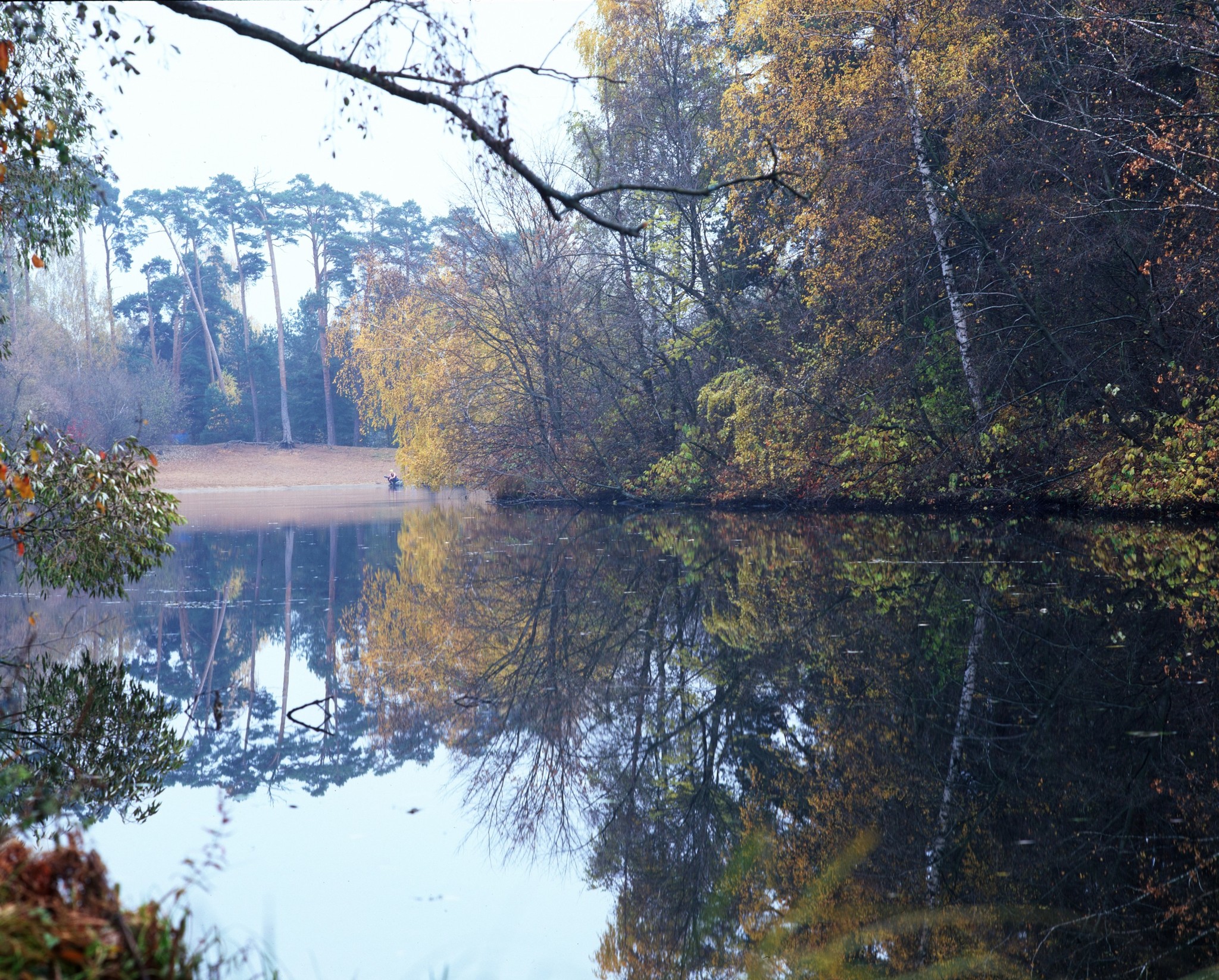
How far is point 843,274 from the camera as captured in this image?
17.0 m

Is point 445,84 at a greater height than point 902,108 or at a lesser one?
lesser

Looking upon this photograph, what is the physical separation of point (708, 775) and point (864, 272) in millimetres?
13728

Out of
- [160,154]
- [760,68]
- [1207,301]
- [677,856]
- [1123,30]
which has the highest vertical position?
[760,68]

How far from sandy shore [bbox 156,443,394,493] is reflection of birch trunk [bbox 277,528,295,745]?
112 ft

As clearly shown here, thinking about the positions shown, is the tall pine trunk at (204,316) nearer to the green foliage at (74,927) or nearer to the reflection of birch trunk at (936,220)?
the reflection of birch trunk at (936,220)

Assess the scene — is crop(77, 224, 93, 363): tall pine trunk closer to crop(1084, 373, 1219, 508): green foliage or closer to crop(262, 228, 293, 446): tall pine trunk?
crop(262, 228, 293, 446): tall pine trunk

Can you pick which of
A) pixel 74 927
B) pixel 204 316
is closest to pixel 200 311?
pixel 204 316

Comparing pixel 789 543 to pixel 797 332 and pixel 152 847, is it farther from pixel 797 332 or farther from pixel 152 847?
pixel 152 847

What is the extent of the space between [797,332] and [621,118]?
782cm

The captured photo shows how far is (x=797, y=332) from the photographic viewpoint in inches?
748

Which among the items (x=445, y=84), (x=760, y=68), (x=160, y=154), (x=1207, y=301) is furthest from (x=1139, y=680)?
(x=760, y=68)

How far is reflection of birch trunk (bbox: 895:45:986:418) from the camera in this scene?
16031mm

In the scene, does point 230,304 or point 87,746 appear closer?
point 87,746

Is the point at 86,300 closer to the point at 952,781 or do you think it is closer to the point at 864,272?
the point at 864,272
